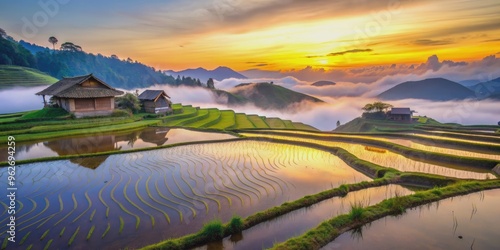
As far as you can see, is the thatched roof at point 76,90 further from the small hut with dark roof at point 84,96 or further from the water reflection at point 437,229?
the water reflection at point 437,229

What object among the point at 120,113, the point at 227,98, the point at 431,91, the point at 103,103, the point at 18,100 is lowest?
the point at 120,113

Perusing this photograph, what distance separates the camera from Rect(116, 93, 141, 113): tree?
31.2 meters

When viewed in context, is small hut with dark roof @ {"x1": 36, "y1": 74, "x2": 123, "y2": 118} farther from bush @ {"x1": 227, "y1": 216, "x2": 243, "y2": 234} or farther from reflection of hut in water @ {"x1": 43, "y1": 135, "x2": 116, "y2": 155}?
bush @ {"x1": 227, "y1": 216, "x2": 243, "y2": 234}

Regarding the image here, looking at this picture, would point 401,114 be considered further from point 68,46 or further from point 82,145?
point 68,46

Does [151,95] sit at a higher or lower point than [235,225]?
higher

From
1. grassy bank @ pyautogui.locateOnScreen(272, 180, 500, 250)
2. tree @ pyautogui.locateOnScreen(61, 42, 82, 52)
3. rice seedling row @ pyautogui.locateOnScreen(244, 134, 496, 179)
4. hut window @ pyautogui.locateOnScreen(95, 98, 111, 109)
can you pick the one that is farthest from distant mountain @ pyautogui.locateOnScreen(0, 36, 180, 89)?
grassy bank @ pyautogui.locateOnScreen(272, 180, 500, 250)

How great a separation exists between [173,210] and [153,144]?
423 inches

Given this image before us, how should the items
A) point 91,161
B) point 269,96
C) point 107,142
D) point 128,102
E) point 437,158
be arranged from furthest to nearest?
point 269,96 → point 128,102 → point 107,142 → point 437,158 → point 91,161

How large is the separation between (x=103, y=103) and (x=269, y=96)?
98.5m

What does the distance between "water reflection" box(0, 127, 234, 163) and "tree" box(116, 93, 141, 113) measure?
9384mm

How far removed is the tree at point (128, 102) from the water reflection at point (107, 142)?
938cm

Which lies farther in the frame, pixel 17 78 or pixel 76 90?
pixel 17 78

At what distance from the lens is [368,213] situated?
771 cm

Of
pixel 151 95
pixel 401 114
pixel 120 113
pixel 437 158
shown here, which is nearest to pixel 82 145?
pixel 120 113
